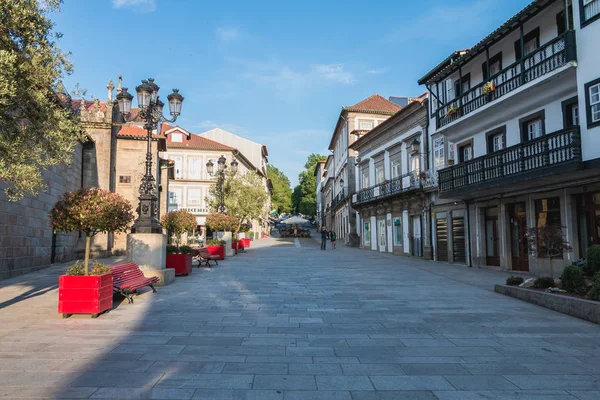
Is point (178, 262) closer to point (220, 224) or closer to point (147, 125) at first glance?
point (147, 125)

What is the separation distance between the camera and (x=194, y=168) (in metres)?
47.2

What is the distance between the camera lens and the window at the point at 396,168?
26.3m

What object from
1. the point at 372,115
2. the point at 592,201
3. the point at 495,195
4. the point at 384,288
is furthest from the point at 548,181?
the point at 372,115

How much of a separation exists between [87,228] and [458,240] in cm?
1641

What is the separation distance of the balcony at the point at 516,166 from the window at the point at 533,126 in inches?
50.2

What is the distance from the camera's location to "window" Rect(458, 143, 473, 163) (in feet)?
59.8

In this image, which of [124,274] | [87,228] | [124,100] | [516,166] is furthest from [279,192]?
[87,228]

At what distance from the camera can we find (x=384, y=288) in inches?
425

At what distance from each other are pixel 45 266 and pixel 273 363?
14035mm

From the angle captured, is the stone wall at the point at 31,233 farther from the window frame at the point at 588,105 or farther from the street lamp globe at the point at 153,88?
A: the window frame at the point at 588,105

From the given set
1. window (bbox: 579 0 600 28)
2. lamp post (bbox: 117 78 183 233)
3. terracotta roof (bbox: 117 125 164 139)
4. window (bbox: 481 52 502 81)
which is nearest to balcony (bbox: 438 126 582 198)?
window (bbox: 579 0 600 28)

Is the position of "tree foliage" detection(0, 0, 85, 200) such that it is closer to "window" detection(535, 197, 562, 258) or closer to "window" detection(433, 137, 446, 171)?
"window" detection(535, 197, 562, 258)

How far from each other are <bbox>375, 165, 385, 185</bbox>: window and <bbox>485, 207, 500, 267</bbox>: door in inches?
467

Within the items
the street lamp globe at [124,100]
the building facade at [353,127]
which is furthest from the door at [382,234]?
the street lamp globe at [124,100]
